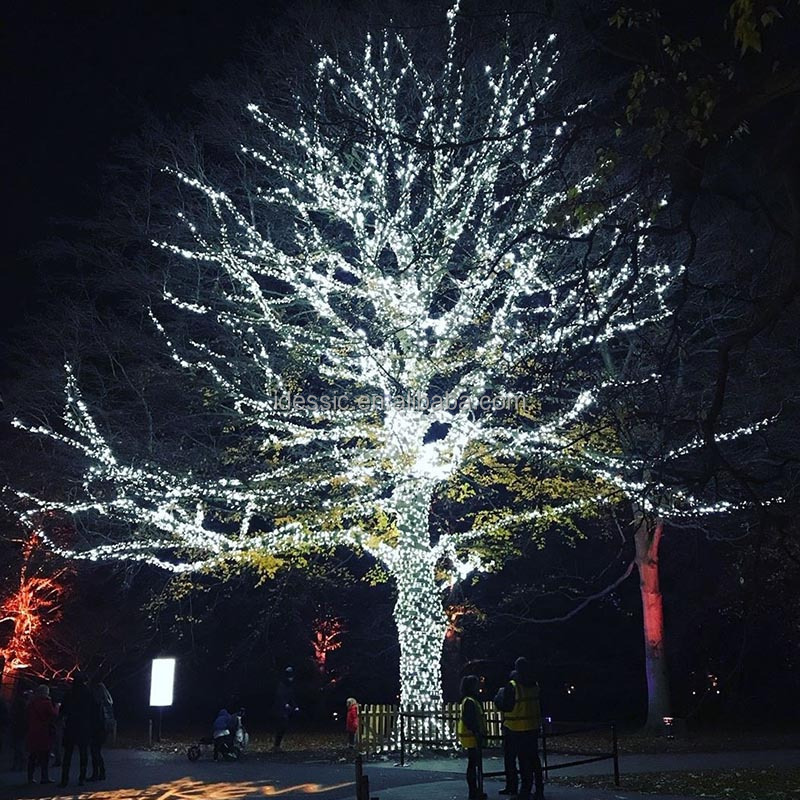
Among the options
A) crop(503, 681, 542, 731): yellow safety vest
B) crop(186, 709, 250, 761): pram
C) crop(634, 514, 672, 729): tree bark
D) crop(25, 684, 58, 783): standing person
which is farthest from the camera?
crop(634, 514, 672, 729): tree bark

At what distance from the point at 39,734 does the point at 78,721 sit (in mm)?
622

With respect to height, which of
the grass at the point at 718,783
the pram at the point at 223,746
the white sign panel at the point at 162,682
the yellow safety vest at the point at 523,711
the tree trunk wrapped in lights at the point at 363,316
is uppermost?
the tree trunk wrapped in lights at the point at 363,316

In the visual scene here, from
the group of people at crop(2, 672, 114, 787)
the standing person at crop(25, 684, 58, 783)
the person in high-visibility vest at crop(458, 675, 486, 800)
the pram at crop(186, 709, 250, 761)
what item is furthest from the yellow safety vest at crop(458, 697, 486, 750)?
the pram at crop(186, 709, 250, 761)

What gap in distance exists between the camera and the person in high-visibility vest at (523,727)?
11.9 m

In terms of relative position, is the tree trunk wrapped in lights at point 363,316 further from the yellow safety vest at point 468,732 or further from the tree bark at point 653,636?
the tree bark at point 653,636

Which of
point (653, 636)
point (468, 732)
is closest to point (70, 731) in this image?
point (468, 732)

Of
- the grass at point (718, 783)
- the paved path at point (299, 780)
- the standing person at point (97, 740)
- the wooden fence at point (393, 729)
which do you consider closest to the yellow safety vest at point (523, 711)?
the paved path at point (299, 780)

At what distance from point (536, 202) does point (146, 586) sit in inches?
912

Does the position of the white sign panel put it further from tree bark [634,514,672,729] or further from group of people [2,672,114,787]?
tree bark [634,514,672,729]

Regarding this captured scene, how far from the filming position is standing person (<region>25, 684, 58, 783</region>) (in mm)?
15562

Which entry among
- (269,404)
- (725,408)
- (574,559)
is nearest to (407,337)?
(269,404)

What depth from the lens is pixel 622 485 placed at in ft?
59.4

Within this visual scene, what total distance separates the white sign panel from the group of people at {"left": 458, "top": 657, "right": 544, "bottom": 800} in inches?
464

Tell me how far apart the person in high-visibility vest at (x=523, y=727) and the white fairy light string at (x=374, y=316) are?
7.34m
